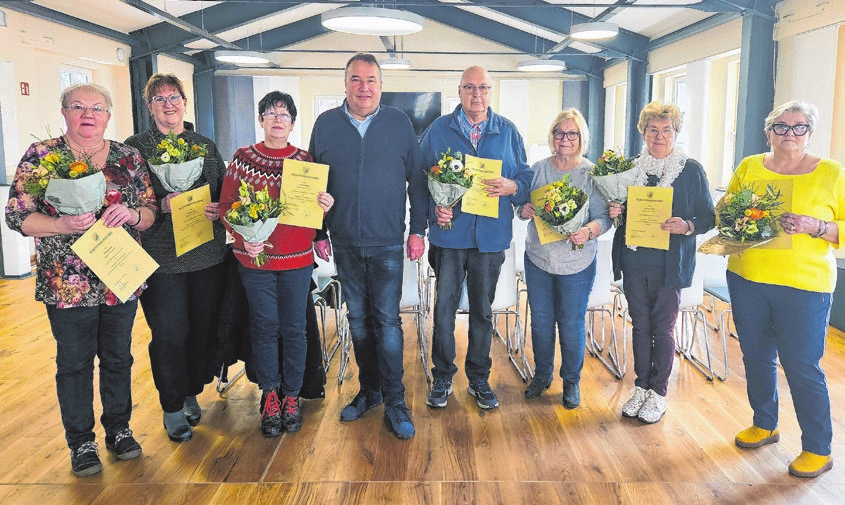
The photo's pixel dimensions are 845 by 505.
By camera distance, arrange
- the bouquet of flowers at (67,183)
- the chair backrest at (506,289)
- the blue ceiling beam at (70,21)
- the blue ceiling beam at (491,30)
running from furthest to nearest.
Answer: the blue ceiling beam at (491,30) → the blue ceiling beam at (70,21) → the chair backrest at (506,289) → the bouquet of flowers at (67,183)

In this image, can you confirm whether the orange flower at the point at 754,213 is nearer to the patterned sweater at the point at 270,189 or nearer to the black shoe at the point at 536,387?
the black shoe at the point at 536,387

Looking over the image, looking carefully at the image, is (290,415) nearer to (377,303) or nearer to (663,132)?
(377,303)

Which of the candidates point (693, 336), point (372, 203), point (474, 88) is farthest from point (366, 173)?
point (693, 336)

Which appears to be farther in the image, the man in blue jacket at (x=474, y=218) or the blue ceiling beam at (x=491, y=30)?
the blue ceiling beam at (x=491, y=30)

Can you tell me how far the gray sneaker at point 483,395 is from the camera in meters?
3.44

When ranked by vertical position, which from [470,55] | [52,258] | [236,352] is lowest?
[236,352]

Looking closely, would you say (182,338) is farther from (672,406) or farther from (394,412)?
(672,406)

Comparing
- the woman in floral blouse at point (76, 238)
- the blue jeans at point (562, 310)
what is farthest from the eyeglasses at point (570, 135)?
the woman in floral blouse at point (76, 238)

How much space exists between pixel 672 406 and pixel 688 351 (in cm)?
98

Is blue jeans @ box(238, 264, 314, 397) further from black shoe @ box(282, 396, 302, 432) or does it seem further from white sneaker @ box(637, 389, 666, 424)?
white sneaker @ box(637, 389, 666, 424)

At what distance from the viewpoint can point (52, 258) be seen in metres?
2.47

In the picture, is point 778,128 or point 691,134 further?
point 691,134

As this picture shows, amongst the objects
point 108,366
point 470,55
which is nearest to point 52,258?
point 108,366

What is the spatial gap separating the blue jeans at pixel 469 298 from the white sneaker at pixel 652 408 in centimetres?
86
